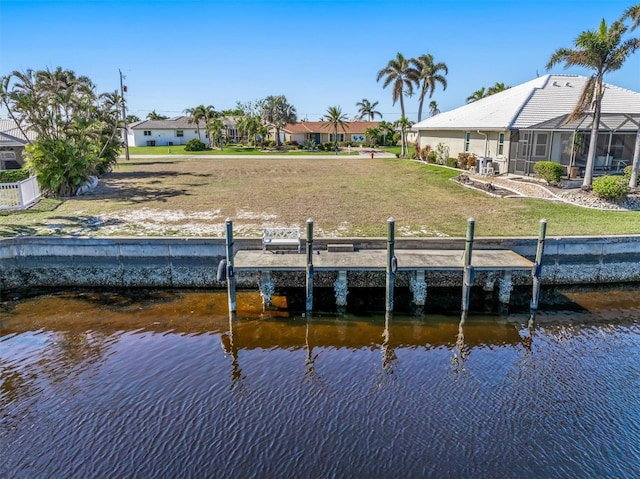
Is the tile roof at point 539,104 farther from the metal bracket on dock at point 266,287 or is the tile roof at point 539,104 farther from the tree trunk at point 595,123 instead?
the metal bracket on dock at point 266,287

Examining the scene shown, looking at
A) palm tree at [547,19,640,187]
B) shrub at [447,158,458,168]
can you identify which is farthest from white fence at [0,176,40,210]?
shrub at [447,158,458,168]

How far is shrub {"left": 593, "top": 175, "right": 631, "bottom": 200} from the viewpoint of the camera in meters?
20.3

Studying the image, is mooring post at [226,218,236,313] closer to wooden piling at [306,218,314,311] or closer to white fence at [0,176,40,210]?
wooden piling at [306,218,314,311]

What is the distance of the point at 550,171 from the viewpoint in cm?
2442

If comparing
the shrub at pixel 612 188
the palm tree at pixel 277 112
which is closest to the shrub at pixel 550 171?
the shrub at pixel 612 188

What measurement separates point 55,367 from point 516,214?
16774mm

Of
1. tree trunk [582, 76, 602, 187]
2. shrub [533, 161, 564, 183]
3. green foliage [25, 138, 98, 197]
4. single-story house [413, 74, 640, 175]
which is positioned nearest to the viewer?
tree trunk [582, 76, 602, 187]

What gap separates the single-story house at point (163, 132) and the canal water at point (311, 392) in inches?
2605

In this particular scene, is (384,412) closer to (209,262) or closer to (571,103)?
(209,262)

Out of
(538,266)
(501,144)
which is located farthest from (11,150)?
(538,266)

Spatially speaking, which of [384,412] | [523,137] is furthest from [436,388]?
[523,137]

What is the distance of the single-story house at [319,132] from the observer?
75812 mm

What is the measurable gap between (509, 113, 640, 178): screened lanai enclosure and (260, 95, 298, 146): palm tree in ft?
154

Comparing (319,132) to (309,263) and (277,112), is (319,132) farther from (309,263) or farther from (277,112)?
(309,263)
